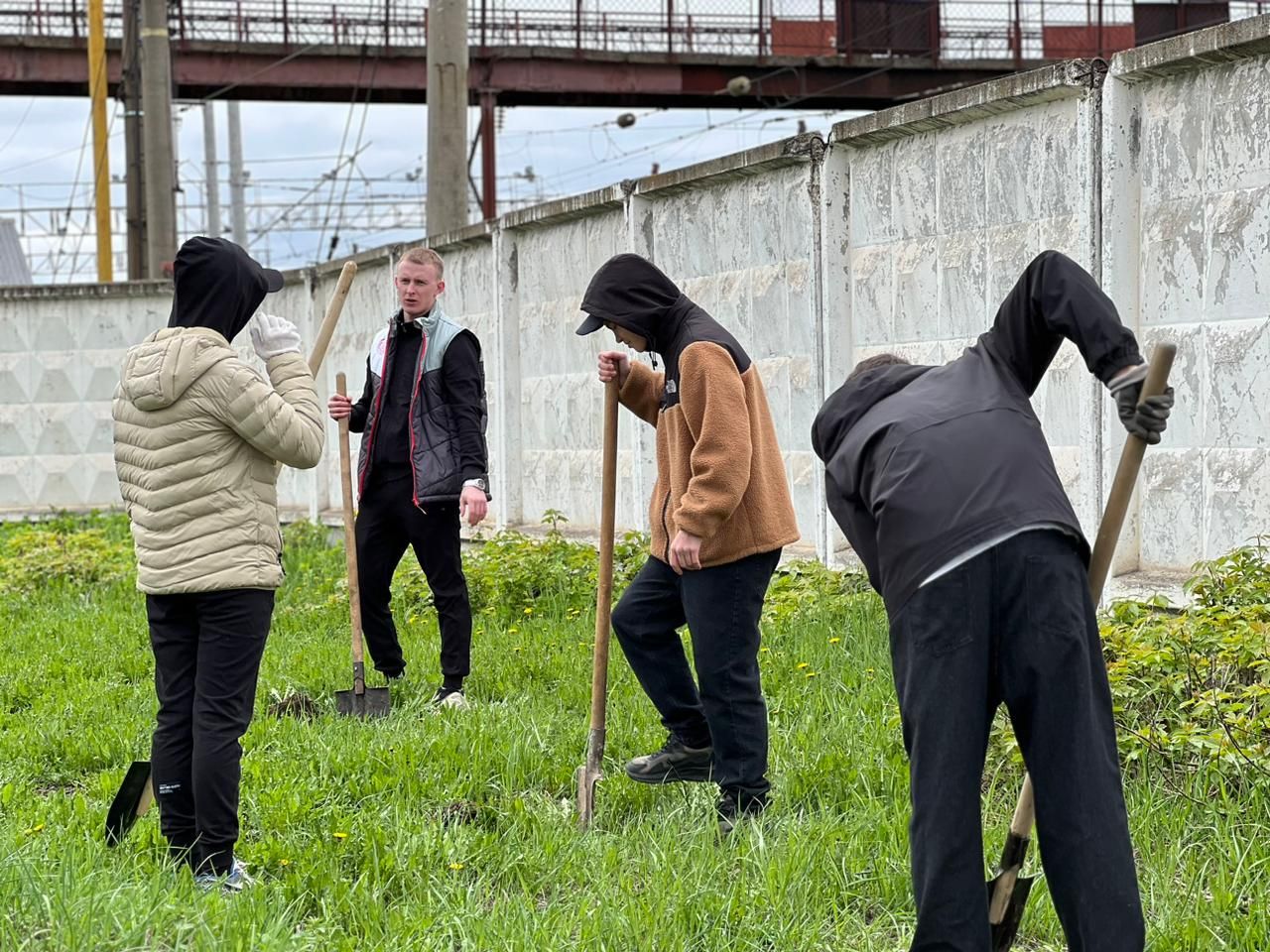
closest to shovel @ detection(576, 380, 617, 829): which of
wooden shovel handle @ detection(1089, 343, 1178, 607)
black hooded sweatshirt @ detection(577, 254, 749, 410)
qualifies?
black hooded sweatshirt @ detection(577, 254, 749, 410)

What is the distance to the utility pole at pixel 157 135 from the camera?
1941 centimetres

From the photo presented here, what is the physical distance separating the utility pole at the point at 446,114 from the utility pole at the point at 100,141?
9759 millimetres

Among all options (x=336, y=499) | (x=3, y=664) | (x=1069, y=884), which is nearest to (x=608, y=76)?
(x=336, y=499)

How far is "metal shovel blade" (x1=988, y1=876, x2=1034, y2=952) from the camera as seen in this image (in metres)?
3.36

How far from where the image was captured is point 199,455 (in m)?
4.15

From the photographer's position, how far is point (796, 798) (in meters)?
4.70

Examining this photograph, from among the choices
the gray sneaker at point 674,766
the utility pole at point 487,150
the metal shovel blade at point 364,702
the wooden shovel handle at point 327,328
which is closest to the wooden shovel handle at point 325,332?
the wooden shovel handle at point 327,328

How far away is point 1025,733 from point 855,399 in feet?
2.53

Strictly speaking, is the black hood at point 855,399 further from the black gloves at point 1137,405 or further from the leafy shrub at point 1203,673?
the leafy shrub at point 1203,673

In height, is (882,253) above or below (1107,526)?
above

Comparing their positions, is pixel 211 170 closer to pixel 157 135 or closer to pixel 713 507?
pixel 157 135

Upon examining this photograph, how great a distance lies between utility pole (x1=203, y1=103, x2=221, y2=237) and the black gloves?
30.9m

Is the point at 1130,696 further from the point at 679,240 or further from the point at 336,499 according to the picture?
the point at 336,499

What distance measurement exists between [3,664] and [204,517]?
3.96 m
